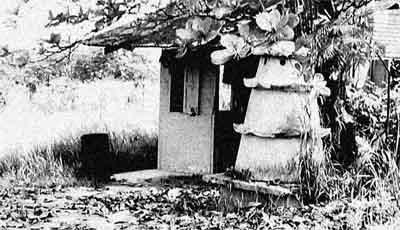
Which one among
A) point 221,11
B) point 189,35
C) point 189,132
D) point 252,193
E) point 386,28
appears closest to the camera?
point 189,35

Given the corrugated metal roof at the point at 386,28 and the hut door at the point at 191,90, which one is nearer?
the corrugated metal roof at the point at 386,28

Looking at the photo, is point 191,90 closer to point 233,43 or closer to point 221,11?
point 221,11

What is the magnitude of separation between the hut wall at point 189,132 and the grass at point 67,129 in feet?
2.15

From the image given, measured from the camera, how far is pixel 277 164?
6.14 meters

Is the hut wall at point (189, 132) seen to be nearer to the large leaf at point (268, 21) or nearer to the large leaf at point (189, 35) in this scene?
the large leaf at point (189, 35)

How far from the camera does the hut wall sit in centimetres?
970

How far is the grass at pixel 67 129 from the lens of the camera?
9797 millimetres

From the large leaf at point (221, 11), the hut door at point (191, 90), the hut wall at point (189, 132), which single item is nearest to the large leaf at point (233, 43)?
the large leaf at point (221, 11)

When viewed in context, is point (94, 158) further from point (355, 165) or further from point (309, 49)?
point (309, 49)

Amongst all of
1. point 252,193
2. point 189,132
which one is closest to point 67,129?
point 189,132

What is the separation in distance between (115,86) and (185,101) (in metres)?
11.3

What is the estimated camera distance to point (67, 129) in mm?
11891

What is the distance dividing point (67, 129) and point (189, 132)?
115 inches

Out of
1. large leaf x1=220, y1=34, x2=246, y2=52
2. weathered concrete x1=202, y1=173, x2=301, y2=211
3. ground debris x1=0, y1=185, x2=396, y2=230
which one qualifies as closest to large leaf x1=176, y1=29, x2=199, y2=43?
large leaf x1=220, y1=34, x2=246, y2=52
